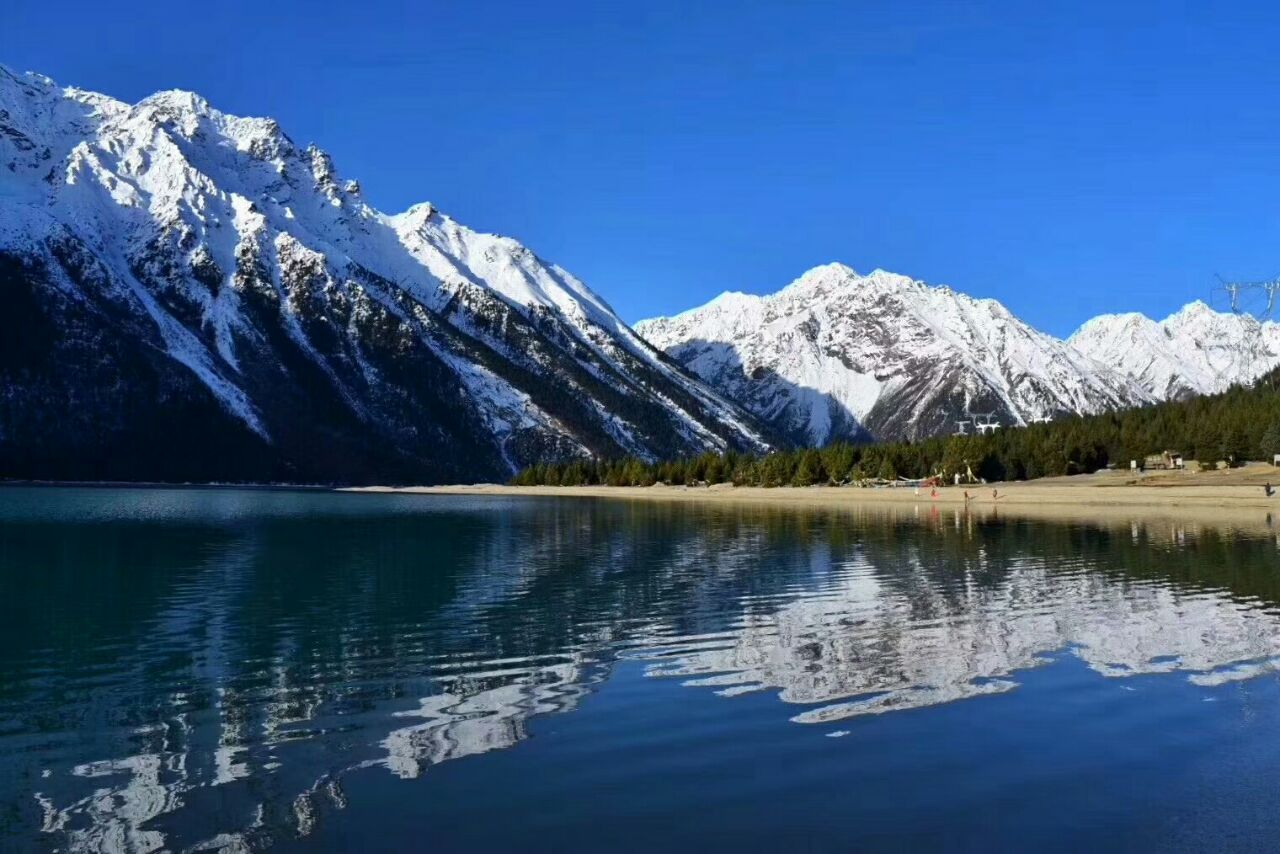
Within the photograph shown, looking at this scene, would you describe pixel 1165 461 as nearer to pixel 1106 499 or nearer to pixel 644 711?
pixel 1106 499

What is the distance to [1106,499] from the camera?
5428 inches

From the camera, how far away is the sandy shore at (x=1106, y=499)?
113 meters

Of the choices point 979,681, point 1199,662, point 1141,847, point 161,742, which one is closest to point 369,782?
point 161,742

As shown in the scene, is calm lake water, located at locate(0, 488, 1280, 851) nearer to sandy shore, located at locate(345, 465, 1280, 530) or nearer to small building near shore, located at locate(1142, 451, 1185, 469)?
sandy shore, located at locate(345, 465, 1280, 530)

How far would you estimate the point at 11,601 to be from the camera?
145 feet

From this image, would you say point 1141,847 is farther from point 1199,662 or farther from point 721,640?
point 721,640

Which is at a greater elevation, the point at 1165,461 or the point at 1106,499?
the point at 1165,461

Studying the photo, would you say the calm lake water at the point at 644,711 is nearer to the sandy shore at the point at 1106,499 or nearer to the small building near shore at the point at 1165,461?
the sandy shore at the point at 1106,499

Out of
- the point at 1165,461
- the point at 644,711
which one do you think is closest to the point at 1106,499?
the point at 1165,461

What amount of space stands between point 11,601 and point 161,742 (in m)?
27.9

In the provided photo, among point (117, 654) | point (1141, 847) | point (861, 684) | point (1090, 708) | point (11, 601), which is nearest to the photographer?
point (1141, 847)

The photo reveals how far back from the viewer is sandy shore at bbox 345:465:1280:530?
4466 inches

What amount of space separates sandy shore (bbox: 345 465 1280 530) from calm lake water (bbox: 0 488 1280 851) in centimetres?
6462

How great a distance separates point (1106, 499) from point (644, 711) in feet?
422
